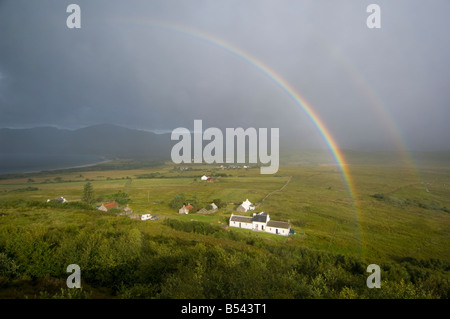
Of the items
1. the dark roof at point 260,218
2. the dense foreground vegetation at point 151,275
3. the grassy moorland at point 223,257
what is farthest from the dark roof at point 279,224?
the dense foreground vegetation at point 151,275

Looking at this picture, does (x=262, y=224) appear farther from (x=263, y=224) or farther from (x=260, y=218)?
(x=260, y=218)

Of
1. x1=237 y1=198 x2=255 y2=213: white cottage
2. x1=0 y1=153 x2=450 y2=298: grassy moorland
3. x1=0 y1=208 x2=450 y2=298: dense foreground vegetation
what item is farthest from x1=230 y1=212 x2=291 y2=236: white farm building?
x1=0 y1=208 x2=450 y2=298: dense foreground vegetation

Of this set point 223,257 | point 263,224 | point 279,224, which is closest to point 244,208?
point 263,224

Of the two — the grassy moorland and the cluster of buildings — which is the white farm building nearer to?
the cluster of buildings

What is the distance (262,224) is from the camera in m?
36.9

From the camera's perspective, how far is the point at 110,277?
12562 mm

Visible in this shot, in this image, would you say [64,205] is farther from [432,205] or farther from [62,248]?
[432,205]

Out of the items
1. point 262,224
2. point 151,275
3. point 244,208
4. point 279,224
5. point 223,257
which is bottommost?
point 244,208

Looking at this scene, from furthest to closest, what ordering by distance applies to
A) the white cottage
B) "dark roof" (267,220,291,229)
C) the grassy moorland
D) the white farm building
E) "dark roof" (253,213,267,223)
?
the white cottage, "dark roof" (253,213,267,223), "dark roof" (267,220,291,229), the white farm building, the grassy moorland

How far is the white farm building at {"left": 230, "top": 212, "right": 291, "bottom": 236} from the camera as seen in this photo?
34844 millimetres

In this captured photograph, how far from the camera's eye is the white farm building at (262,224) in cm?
3484

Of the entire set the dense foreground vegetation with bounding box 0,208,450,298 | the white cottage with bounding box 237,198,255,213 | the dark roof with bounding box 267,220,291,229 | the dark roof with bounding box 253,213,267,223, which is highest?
the dense foreground vegetation with bounding box 0,208,450,298
